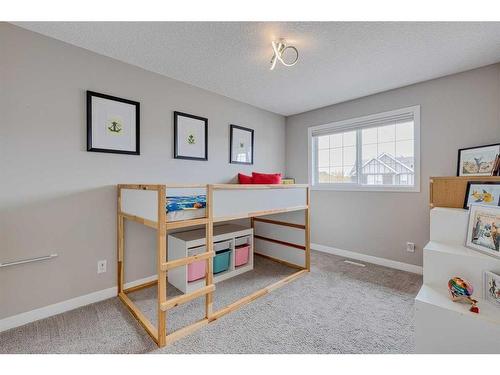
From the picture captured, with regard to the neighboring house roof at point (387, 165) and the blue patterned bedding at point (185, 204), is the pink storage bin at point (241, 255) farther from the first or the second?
the neighboring house roof at point (387, 165)

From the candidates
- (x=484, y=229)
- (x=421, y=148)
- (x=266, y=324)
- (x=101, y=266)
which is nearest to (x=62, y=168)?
(x=101, y=266)

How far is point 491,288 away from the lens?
1.14 m

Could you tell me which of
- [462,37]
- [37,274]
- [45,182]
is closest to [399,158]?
[462,37]

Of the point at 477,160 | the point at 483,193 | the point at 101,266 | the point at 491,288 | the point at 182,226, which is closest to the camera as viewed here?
the point at 491,288

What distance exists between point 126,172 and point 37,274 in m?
1.01

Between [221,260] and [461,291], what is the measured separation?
74.8 inches

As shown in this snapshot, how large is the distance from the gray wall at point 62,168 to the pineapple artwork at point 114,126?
19cm

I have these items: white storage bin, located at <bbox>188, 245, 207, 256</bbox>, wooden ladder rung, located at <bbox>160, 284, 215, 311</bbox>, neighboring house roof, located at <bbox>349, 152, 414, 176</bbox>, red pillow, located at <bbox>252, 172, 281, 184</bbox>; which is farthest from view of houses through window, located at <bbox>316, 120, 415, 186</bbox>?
wooden ladder rung, located at <bbox>160, 284, 215, 311</bbox>

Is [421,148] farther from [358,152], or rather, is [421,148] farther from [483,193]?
[483,193]

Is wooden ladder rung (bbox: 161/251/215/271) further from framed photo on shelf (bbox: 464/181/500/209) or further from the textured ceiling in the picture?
framed photo on shelf (bbox: 464/181/500/209)

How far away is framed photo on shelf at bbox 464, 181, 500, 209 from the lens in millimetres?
1373

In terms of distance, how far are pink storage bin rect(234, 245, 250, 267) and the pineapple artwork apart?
1671 millimetres

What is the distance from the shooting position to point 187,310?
1871 mm
